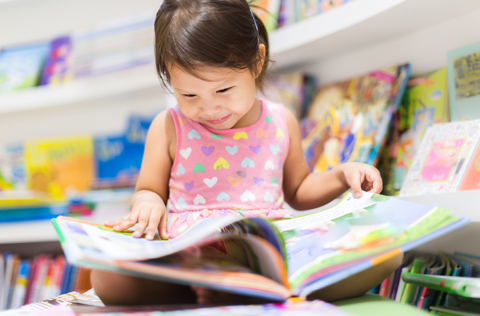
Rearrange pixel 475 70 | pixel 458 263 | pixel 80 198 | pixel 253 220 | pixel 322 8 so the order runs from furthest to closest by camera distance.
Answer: pixel 80 198 < pixel 322 8 < pixel 475 70 < pixel 458 263 < pixel 253 220

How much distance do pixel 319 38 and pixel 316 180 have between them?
0.36 m

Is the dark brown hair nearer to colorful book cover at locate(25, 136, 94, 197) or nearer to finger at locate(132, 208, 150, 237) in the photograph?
finger at locate(132, 208, 150, 237)

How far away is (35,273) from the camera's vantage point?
1.12 meters

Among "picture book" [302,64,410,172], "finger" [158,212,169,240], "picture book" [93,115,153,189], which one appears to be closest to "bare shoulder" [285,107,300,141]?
"picture book" [302,64,410,172]

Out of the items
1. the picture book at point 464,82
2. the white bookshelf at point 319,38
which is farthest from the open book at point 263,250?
the white bookshelf at point 319,38

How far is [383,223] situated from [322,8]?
657 mm

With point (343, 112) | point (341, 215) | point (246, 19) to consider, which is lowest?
point (341, 215)

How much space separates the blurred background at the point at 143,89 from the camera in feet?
2.66

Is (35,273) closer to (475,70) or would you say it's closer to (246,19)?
(246,19)

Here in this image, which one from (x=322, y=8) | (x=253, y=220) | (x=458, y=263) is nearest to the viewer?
(x=253, y=220)

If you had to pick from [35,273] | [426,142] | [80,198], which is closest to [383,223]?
[426,142]

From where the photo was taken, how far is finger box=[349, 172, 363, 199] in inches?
23.5

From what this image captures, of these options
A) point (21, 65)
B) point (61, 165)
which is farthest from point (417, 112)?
point (21, 65)

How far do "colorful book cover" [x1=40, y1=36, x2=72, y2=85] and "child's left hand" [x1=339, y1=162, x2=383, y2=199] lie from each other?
44.4 inches
